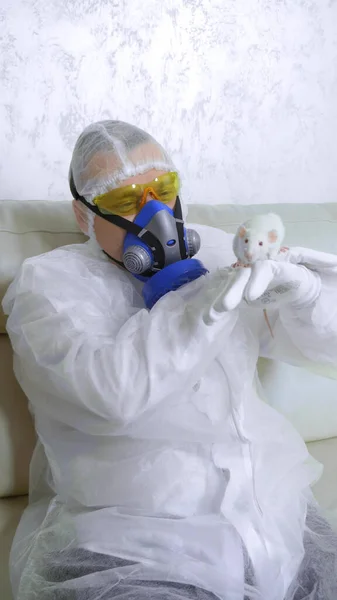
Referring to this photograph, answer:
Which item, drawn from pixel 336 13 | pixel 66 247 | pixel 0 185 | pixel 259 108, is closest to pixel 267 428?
pixel 66 247

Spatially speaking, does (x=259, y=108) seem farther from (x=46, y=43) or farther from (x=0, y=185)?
(x=0, y=185)

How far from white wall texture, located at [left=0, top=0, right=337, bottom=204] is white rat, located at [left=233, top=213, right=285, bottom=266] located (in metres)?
0.88

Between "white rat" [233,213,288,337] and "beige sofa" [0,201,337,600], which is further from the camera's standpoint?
"beige sofa" [0,201,337,600]

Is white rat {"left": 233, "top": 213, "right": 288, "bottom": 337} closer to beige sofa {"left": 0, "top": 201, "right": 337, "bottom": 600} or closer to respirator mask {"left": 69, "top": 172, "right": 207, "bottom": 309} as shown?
respirator mask {"left": 69, "top": 172, "right": 207, "bottom": 309}

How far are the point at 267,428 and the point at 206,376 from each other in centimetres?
17

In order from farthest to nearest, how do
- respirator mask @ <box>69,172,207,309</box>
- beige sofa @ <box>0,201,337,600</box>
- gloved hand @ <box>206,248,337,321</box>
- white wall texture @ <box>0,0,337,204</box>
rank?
white wall texture @ <box>0,0,337,204</box>, beige sofa @ <box>0,201,337,600</box>, respirator mask @ <box>69,172,207,309</box>, gloved hand @ <box>206,248,337,321</box>

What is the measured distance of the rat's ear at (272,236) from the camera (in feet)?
3.27

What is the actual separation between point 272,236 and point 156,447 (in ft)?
1.28

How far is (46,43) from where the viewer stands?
1.66 meters

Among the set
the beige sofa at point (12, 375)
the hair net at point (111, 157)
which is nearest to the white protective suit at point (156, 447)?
the hair net at point (111, 157)

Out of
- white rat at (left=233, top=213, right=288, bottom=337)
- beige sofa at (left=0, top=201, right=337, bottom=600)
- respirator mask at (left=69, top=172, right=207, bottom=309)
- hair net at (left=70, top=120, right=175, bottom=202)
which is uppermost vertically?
hair net at (left=70, top=120, right=175, bottom=202)

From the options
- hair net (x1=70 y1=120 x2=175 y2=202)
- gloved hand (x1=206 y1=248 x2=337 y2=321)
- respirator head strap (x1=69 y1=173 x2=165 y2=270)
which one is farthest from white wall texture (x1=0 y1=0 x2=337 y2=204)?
gloved hand (x1=206 y1=248 x2=337 y2=321)

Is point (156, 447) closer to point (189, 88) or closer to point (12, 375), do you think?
point (12, 375)

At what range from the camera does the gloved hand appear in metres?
0.96
